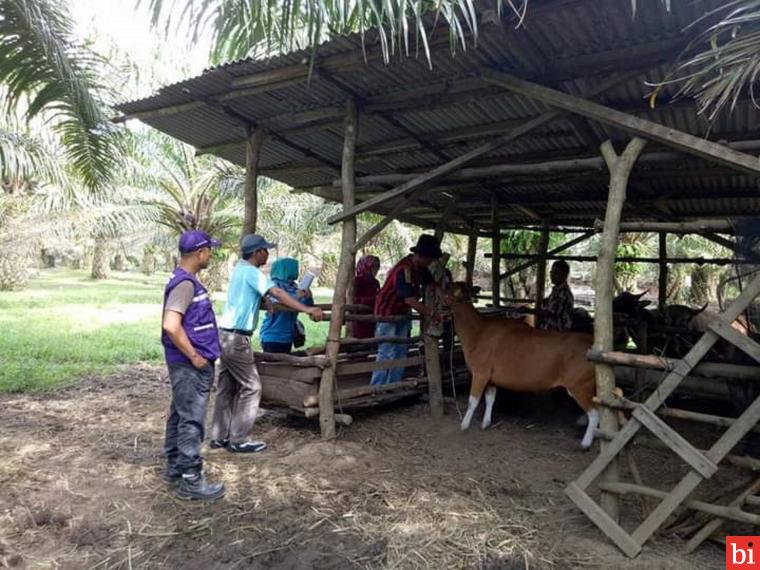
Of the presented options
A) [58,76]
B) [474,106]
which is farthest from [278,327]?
[58,76]

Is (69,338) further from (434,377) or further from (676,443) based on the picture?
(676,443)

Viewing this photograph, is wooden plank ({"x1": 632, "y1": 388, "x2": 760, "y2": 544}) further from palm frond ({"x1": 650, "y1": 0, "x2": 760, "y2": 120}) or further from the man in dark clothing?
the man in dark clothing

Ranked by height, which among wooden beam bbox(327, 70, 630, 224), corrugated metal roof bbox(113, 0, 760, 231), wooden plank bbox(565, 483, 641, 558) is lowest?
wooden plank bbox(565, 483, 641, 558)

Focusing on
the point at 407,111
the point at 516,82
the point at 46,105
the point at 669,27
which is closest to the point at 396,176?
the point at 407,111

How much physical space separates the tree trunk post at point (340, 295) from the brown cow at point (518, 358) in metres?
1.33

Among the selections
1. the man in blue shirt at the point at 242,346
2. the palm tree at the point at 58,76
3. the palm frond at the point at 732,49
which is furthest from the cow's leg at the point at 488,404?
the palm tree at the point at 58,76

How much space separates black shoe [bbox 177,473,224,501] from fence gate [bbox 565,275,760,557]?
2500 millimetres

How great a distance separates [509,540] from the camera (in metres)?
3.40

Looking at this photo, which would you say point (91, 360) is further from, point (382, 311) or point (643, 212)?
point (643, 212)

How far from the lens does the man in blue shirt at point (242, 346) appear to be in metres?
4.73

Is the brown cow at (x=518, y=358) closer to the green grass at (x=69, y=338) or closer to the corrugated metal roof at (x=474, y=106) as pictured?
the corrugated metal roof at (x=474, y=106)

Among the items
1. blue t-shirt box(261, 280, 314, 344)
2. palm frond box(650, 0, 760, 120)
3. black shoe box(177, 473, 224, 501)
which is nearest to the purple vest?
black shoe box(177, 473, 224, 501)

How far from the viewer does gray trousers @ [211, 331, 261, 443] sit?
15.6ft

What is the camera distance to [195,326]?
12.9 feet
